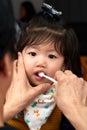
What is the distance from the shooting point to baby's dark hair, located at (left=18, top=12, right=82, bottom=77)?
1528 millimetres

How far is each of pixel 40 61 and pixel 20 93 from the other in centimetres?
14

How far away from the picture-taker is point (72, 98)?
125 centimetres

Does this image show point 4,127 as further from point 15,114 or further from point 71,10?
point 71,10

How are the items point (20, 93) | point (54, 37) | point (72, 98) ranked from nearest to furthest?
point (72, 98)
point (20, 93)
point (54, 37)

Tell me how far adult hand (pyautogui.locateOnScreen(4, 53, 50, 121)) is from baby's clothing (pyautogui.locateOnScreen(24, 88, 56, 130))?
0.05 m

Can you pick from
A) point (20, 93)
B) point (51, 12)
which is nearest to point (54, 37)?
point (51, 12)

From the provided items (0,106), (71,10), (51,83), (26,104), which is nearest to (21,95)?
(26,104)

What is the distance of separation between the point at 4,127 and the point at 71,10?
15.5ft

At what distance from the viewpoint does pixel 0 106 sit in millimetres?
786

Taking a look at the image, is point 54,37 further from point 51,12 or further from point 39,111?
point 39,111

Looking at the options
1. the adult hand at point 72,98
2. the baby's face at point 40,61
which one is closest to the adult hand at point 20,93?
the baby's face at point 40,61

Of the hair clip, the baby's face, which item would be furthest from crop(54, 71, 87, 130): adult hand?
the hair clip

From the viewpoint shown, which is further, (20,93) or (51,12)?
(51,12)

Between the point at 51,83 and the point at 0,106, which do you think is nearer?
the point at 0,106
